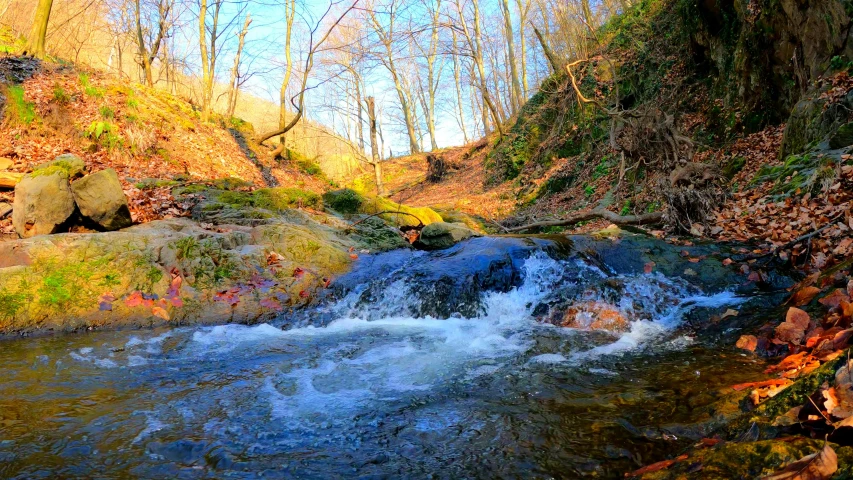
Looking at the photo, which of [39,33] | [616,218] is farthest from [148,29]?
[616,218]

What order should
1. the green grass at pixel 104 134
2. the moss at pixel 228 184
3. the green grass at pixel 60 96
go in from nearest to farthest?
1. the moss at pixel 228 184
2. the green grass at pixel 104 134
3. the green grass at pixel 60 96

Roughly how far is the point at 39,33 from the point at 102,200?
32.2ft

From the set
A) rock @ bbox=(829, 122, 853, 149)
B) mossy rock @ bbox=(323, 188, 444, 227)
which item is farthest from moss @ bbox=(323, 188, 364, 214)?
rock @ bbox=(829, 122, 853, 149)

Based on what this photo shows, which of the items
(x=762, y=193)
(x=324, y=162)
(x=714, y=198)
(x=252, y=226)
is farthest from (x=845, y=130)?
(x=324, y=162)

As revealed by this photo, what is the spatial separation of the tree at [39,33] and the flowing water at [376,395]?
Answer: 39.0ft

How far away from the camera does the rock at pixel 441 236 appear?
8.16 m

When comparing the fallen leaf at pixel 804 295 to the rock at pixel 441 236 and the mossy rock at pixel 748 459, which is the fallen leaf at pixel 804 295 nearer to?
the mossy rock at pixel 748 459

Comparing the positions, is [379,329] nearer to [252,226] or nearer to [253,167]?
[252,226]

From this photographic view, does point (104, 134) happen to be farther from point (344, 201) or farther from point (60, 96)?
point (344, 201)

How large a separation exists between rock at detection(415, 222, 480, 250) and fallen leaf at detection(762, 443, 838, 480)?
6629 mm

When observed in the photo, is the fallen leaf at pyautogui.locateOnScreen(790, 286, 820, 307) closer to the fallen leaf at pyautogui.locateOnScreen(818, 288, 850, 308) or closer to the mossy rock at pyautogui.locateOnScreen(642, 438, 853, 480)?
the fallen leaf at pyautogui.locateOnScreen(818, 288, 850, 308)

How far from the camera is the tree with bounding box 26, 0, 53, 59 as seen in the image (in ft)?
40.9

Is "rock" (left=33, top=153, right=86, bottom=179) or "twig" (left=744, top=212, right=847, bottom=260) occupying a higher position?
"rock" (left=33, top=153, right=86, bottom=179)

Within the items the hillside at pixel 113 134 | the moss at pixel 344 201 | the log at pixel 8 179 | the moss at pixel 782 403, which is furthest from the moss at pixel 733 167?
the log at pixel 8 179
